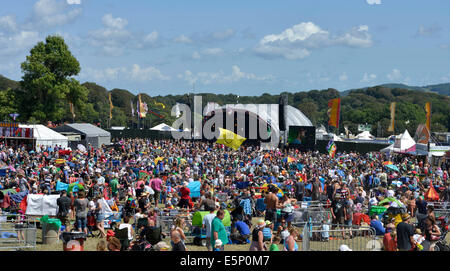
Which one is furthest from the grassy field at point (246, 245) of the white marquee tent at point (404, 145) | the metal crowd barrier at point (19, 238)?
the white marquee tent at point (404, 145)

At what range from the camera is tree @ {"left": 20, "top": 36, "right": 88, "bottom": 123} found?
54.5 m

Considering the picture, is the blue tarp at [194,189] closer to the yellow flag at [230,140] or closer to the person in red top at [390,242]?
the person in red top at [390,242]

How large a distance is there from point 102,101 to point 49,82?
85699 mm

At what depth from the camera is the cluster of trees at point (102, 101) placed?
55.1m

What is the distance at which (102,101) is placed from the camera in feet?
456

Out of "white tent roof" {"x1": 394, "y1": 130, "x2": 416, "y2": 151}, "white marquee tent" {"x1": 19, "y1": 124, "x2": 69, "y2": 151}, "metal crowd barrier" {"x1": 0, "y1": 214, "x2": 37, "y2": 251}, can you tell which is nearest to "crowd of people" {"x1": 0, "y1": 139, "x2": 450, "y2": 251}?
"metal crowd barrier" {"x1": 0, "y1": 214, "x2": 37, "y2": 251}

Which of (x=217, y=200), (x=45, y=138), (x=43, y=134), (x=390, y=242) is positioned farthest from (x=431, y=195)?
(x=43, y=134)

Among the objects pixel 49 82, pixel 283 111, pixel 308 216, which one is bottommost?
pixel 308 216

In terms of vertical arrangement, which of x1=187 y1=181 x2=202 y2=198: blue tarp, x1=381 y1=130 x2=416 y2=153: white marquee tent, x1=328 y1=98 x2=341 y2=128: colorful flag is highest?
x1=328 y1=98 x2=341 y2=128: colorful flag

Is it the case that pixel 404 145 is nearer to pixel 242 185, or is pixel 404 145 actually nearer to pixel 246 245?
pixel 242 185

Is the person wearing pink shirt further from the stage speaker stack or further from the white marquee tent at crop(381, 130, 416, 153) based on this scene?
the stage speaker stack

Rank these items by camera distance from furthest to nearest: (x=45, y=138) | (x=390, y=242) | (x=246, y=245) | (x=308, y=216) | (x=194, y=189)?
(x=45, y=138)
(x=194, y=189)
(x=308, y=216)
(x=246, y=245)
(x=390, y=242)
